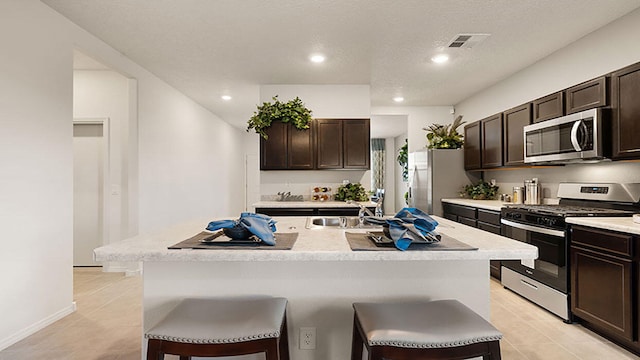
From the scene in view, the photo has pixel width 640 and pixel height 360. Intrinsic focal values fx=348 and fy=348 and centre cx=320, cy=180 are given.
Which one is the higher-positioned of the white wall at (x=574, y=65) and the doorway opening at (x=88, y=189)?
the white wall at (x=574, y=65)

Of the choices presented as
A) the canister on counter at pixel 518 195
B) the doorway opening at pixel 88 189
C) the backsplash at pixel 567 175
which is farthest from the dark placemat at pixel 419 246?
the doorway opening at pixel 88 189

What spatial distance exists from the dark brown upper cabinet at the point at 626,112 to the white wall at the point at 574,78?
1.13 ft

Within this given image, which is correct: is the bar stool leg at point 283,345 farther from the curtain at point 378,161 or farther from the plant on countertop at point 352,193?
the curtain at point 378,161

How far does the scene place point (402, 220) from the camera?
1567 millimetres

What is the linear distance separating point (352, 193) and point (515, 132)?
212 centimetres

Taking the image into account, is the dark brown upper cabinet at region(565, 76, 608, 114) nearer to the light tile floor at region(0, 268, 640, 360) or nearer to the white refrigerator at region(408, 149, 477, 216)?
the light tile floor at region(0, 268, 640, 360)

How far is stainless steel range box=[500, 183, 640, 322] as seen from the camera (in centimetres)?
280

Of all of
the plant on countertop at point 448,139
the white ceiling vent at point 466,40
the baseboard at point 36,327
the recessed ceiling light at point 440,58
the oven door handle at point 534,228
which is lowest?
the baseboard at point 36,327

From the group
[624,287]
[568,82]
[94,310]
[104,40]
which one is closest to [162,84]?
[104,40]

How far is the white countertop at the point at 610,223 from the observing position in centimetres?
222

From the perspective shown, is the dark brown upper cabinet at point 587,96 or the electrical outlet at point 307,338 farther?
the dark brown upper cabinet at point 587,96

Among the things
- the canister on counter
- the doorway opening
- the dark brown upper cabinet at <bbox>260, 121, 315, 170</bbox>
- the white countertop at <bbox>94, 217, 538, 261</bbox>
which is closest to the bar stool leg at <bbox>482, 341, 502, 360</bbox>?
the white countertop at <bbox>94, 217, 538, 261</bbox>

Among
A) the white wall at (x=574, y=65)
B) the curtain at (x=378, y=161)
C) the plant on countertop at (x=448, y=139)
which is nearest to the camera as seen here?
the white wall at (x=574, y=65)

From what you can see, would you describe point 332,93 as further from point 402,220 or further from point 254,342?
point 254,342
